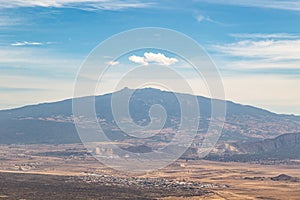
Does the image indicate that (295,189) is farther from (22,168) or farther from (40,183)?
(22,168)

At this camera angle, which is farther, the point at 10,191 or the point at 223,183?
the point at 223,183

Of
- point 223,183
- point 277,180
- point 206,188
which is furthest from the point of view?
point 277,180

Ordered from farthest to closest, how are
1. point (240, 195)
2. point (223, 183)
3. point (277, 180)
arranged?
point (277, 180)
point (223, 183)
point (240, 195)

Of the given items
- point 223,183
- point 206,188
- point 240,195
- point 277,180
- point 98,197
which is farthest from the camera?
point 277,180

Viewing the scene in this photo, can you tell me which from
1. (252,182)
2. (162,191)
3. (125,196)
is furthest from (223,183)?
(125,196)

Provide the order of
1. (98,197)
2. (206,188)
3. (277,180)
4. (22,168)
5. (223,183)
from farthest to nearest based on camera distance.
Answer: (22,168)
(277,180)
(223,183)
(206,188)
(98,197)

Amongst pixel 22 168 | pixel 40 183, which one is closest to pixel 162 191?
pixel 40 183

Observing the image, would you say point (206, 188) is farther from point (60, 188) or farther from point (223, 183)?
point (60, 188)

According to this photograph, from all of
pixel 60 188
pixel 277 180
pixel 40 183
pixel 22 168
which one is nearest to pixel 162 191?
pixel 60 188

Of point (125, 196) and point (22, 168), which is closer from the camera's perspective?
point (125, 196)
